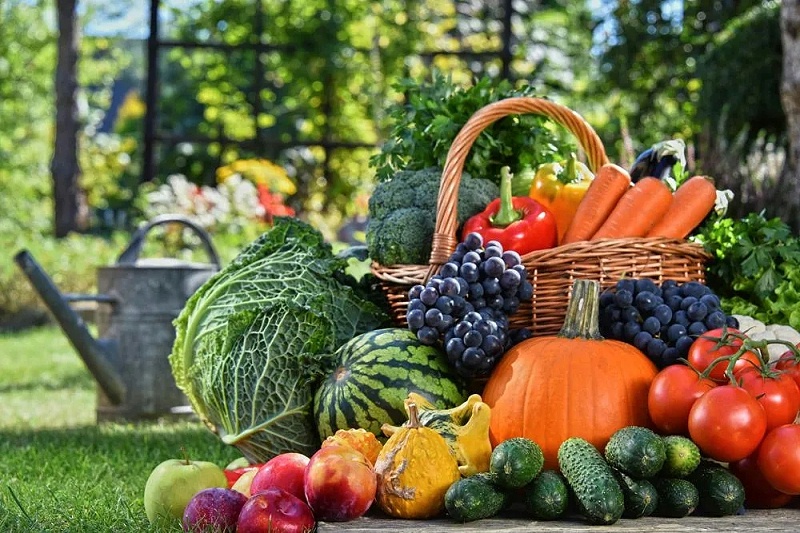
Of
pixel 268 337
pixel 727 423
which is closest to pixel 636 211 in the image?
pixel 727 423

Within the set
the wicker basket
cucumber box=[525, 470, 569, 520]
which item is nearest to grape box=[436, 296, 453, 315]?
the wicker basket

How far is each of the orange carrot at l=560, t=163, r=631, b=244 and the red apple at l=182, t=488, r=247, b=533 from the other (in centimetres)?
153

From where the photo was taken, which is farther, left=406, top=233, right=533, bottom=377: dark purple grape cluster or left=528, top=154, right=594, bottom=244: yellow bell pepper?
left=528, top=154, right=594, bottom=244: yellow bell pepper

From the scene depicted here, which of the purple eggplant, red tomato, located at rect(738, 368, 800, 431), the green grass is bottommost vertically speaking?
the green grass

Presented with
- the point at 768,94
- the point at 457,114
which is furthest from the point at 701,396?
the point at 768,94

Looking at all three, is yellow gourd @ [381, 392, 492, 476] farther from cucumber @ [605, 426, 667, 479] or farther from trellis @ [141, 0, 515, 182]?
trellis @ [141, 0, 515, 182]

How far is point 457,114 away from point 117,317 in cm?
204

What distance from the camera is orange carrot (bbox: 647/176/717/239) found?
3.53 m

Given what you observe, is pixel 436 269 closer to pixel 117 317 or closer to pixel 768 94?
pixel 117 317

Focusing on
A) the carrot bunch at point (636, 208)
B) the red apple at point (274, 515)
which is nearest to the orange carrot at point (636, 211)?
the carrot bunch at point (636, 208)

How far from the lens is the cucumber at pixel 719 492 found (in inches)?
104

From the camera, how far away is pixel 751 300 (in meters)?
3.88

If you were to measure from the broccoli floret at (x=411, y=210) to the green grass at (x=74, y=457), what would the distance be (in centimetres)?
109

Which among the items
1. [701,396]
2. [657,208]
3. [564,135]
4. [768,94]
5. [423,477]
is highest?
[768,94]
